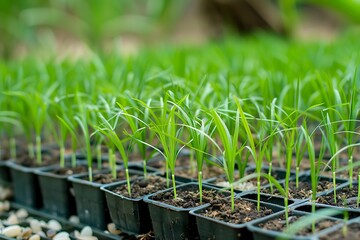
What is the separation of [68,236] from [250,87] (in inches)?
35.6

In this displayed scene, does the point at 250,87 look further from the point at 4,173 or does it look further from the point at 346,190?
the point at 4,173

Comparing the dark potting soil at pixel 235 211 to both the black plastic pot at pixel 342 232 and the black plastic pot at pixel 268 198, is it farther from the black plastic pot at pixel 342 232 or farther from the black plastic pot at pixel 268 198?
the black plastic pot at pixel 342 232

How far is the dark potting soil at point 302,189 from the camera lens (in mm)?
1456

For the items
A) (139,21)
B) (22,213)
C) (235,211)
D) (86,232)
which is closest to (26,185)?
(22,213)

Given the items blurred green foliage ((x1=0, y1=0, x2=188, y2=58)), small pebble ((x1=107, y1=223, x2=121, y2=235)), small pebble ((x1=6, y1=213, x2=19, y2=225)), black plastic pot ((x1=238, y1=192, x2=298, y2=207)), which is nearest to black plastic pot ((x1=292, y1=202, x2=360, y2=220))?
black plastic pot ((x1=238, y1=192, x2=298, y2=207))

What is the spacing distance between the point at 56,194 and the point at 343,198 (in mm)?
996

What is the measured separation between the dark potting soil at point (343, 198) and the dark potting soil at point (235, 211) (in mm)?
165

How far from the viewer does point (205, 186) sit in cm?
153

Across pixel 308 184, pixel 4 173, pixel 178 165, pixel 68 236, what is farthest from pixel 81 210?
pixel 308 184

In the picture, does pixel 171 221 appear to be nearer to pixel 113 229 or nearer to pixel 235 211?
pixel 235 211

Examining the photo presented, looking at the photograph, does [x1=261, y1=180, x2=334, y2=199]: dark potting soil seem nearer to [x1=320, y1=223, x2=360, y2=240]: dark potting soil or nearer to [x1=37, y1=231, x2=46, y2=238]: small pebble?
[x1=320, y1=223, x2=360, y2=240]: dark potting soil

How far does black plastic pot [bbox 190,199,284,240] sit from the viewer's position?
1208 millimetres

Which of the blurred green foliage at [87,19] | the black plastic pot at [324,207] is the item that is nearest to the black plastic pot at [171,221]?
the black plastic pot at [324,207]

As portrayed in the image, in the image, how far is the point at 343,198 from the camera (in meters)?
1.36
